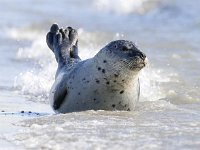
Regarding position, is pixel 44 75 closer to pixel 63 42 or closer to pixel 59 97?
pixel 63 42

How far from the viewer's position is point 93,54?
42.0ft

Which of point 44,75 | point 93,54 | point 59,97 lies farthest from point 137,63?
point 93,54

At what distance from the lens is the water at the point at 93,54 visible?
5.48 meters

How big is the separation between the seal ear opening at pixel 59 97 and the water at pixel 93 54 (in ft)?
0.60

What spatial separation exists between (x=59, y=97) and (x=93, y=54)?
5.56 meters

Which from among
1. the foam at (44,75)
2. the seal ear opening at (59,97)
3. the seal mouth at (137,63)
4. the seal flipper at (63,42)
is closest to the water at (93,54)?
the foam at (44,75)

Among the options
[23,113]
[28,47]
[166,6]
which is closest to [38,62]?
[28,47]

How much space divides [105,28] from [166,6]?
2.56 m

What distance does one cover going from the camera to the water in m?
5.48

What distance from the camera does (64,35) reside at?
8.95m

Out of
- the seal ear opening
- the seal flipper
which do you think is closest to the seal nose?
the seal ear opening

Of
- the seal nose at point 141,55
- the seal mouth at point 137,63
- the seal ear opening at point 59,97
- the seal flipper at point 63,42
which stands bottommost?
the seal ear opening at point 59,97

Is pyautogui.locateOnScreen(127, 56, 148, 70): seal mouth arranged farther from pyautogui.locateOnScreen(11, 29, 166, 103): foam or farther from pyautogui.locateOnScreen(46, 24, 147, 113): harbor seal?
pyautogui.locateOnScreen(11, 29, 166, 103): foam

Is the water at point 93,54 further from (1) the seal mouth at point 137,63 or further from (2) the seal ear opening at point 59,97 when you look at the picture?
(1) the seal mouth at point 137,63
